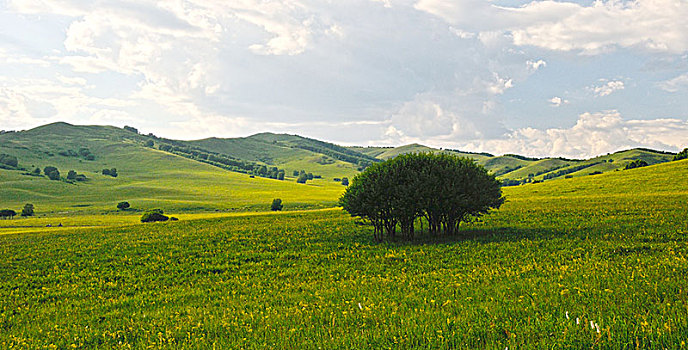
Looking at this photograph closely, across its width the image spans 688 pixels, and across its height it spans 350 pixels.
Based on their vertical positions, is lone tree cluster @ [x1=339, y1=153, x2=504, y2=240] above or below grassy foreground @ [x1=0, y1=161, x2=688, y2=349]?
above

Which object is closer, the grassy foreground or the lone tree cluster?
the grassy foreground

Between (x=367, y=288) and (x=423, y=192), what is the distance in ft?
56.7

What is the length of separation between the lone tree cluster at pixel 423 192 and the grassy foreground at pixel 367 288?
7.55 feet

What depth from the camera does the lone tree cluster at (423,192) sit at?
32406mm

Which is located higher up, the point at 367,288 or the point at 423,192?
the point at 423,192

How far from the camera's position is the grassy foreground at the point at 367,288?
796 centimetres

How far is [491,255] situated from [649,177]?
7328cm

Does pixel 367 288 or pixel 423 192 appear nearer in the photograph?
pixel 367 288

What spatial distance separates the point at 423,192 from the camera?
32.3 metres

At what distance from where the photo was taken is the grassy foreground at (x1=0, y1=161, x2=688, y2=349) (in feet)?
26.1

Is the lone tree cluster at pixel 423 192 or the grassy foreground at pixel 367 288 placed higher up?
the lone tree cluster at pixel 423 192

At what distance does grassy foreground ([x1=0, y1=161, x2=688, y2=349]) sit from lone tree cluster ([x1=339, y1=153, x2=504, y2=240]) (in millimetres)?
2303

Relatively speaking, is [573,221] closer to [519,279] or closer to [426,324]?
[519,279]

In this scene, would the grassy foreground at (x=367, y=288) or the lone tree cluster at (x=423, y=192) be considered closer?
the grassy foreground at (x=367, y=288)
